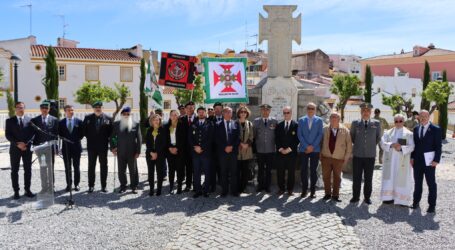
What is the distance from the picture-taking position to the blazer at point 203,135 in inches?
290

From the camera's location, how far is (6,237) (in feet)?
17.4

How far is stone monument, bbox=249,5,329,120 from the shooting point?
891 centimetres

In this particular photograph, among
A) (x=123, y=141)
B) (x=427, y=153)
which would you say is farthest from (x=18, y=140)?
(x=427, y=153)

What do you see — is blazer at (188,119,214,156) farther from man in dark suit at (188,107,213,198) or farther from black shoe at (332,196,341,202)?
black shoe at (332,196,341,202)

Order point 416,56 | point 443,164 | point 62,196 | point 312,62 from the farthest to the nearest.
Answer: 1. point 312,62
2. point 416,56
3. point 443,164
4. point 62,196

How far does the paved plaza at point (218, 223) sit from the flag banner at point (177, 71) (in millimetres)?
3327

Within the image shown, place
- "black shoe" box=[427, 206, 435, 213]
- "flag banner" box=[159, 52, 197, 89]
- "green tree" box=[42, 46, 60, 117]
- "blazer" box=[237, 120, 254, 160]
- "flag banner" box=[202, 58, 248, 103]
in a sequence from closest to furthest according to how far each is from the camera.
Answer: "black shoe" box=[427, 206, 435, 213] → "blazer" box=[237, 120, 254, 160] → "flag banner" box=[202, 58, 248, 103] → "flag banner" box=[159, 52, 197, 89] → "green tree" box=[42, 46, 60, 117]

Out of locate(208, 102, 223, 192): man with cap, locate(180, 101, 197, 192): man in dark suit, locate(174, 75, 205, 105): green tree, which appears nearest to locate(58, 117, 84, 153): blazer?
locate(180, 101, 197, 192): man in dark suit

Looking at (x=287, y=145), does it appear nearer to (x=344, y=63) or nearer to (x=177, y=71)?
(x=177, y=71)

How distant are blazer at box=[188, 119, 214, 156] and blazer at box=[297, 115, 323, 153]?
1597 millimetres

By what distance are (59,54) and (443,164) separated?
99.6 ft

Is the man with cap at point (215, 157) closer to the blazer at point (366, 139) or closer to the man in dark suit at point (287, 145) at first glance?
the man in dark suit at point (287, 145)

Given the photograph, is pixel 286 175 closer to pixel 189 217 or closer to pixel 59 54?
pixel 189 217

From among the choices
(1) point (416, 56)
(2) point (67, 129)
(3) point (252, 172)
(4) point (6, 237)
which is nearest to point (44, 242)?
(4) point (6, 237)
